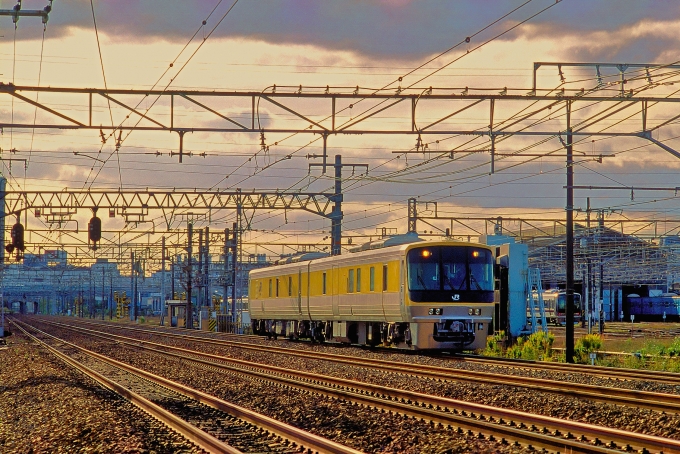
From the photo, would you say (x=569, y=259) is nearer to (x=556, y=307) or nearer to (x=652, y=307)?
(x=556, y=307)

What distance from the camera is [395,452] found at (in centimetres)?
1135

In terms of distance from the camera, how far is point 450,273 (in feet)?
93.0

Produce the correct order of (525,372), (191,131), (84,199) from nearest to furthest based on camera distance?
1. (525,372)
2. (191,131)
3. (84,199)

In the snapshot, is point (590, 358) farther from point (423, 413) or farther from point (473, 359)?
point (423, 413)

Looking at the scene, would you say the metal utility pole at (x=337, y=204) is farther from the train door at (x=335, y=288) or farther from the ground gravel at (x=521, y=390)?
the ground gravel at (x=521, y=390)

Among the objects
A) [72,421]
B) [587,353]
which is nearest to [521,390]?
[72,421]

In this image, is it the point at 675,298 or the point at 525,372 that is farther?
the point at 675,298

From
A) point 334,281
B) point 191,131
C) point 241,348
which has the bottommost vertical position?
point 241,348

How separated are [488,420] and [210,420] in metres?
3.90

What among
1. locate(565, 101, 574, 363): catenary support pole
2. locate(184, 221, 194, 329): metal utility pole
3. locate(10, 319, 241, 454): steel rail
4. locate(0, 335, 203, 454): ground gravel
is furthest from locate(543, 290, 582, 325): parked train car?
locate(10, 319, 241, 454): steel rail

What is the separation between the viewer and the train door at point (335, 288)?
3375 centimetres

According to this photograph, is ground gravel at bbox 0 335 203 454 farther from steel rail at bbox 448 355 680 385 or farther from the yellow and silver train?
steel rail at bbox 448 355 680 385

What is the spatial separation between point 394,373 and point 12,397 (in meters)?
7.75

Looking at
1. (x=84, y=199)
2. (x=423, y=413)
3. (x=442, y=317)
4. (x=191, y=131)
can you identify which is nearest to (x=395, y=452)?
(x=423, y=413)
